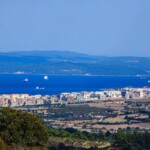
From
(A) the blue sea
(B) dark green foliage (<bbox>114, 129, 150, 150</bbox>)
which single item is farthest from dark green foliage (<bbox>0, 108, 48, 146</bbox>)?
(A) the blue sea

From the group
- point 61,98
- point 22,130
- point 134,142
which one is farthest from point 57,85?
point 22,130

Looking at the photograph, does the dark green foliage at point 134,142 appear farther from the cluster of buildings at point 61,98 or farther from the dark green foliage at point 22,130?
the cluster of buildings at point 61,98

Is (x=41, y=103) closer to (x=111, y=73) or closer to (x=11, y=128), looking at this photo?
(x=11, y=128)

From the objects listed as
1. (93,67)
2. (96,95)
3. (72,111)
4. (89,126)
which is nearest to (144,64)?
(93,67)

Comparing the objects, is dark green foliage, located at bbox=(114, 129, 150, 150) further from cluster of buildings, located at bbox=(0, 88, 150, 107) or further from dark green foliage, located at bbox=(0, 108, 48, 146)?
cluster of buildings, located at bbox=(0, 88, 150, 107)

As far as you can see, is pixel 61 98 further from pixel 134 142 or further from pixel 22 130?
pixel 22 130

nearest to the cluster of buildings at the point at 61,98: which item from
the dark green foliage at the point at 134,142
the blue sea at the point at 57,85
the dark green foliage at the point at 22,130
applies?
the blue sea at the point at 57,85

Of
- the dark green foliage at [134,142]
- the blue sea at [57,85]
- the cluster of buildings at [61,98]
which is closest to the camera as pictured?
the dark green foliage at [134,142]

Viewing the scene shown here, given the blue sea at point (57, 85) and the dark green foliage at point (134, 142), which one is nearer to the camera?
the dark green foliage at point (134, 142)
